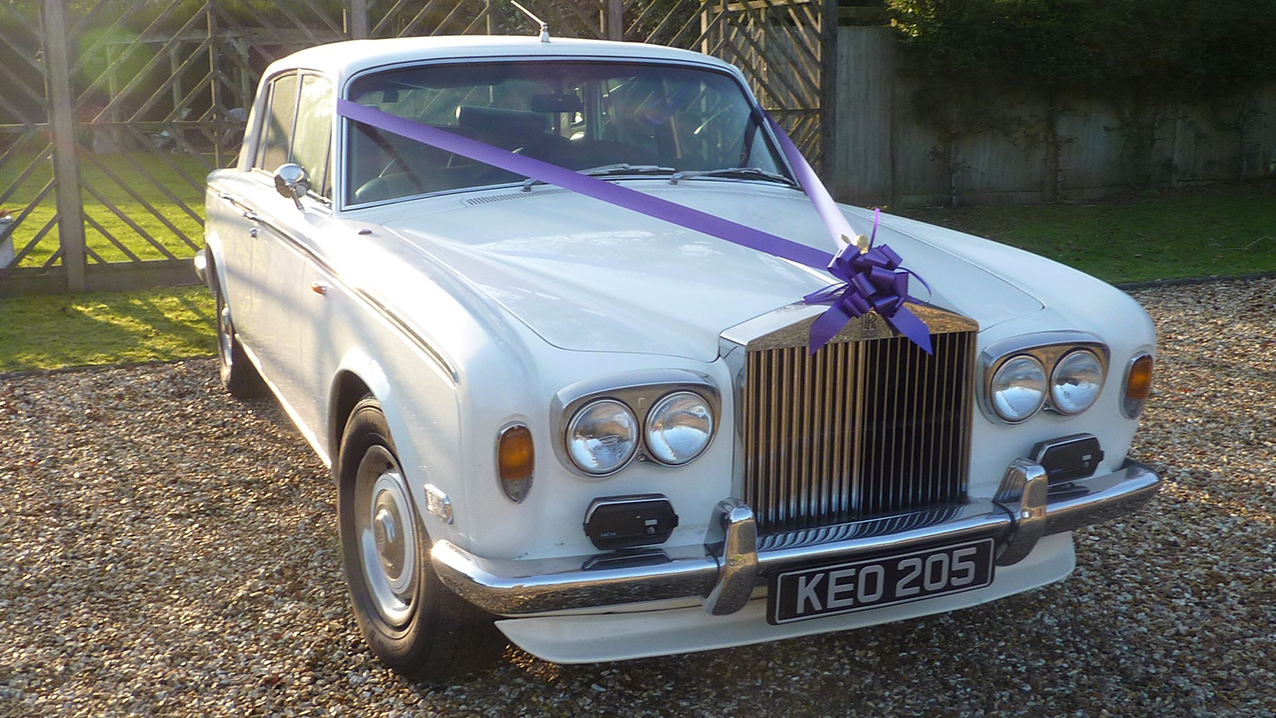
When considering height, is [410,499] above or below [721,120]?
below

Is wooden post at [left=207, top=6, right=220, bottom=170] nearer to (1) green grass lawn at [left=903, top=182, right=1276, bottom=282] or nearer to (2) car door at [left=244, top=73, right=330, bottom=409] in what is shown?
(2) car door at [left=244, top=73, right=330, bottom=409]

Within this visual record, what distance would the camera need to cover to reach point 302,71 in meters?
4.25

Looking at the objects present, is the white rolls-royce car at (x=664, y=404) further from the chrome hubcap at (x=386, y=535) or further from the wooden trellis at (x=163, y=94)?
the wooden trellis at (x=163, y=94)

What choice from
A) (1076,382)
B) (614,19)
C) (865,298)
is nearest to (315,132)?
(865,298)

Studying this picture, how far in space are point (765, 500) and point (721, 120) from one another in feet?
6.17

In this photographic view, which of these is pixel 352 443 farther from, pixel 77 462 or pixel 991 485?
pixel 77 462

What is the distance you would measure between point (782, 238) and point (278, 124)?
2478mm

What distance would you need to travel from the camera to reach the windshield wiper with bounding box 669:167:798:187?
3.75 meters

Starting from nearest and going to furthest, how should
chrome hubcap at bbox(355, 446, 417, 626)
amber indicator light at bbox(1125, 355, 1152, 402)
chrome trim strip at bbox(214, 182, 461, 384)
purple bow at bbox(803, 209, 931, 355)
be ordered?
chrome trim strip at bbox(214, 182, 461, 384)
purple bow at bbox(803, 209, 931, 355)
chrome hubcap at bbox(355, 446, 417, 626)
amber indicator light at bbox(1125, 355, 1152, 402)

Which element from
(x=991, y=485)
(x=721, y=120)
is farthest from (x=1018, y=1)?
(x=991, y=485)

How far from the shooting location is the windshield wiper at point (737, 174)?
12.3 feet

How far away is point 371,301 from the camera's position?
2.82 metres

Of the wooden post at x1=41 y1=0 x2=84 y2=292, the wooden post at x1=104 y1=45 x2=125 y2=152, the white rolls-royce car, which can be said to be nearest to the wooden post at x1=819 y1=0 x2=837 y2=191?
the wooden post at x1=104 y1=45 x2=125 y2=152

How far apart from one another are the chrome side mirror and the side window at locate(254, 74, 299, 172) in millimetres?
686
